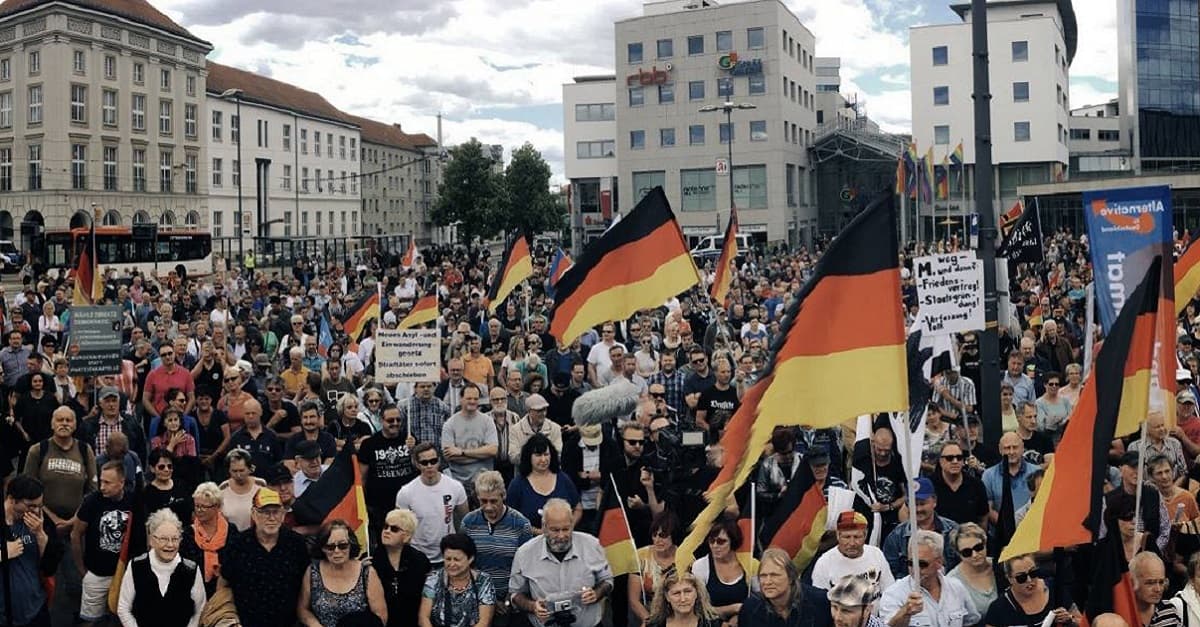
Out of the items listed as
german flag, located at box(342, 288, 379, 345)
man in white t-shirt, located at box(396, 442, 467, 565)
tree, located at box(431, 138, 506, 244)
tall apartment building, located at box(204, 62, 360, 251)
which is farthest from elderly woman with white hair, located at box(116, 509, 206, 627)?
tall apartment building, located at box(204, 62, 360, 251)

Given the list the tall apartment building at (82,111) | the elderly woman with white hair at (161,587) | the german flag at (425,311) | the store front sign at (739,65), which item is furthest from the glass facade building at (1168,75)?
the elderly woman with white hair at (161,587)

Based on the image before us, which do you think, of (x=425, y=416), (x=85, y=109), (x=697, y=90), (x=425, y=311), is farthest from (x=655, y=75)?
(x=425, y=416)

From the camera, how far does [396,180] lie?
369 ft

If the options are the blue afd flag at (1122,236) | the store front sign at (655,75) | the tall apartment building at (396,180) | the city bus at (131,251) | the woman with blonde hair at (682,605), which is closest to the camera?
the woman with blonde hair at (682,605)

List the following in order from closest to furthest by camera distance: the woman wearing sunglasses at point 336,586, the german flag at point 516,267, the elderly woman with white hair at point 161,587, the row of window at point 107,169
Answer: the woman wearing sunglasses at point 336,586 < the elderly woman with white hair at point 161,587 < the german flag at point 516,267 < the row of window at point 107,169

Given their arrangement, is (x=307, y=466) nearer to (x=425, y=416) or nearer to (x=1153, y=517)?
(x=425, y=416)

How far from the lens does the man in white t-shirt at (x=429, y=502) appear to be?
8.13 meters

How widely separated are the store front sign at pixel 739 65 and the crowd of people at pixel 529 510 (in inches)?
2213

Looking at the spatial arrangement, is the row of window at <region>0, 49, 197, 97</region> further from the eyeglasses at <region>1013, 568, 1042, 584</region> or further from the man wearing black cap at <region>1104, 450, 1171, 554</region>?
the eyeglasses at <region>1013, 568, 1042, 584</region>

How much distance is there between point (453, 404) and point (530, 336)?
3231mm

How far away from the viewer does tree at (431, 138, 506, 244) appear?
252ft

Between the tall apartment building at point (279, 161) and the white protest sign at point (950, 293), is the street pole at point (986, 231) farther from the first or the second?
the tall apartment building at point (279, 161)

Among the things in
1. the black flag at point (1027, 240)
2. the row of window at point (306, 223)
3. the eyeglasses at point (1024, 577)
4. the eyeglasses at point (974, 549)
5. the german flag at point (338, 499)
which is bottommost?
the eyeglasses at point (1024, 577)

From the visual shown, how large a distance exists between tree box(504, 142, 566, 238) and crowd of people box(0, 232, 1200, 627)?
6531 centimetres
